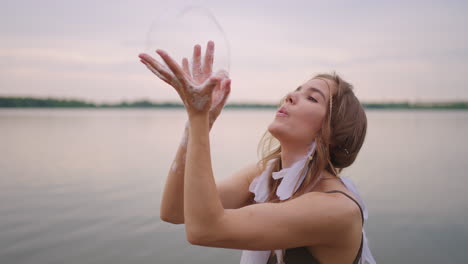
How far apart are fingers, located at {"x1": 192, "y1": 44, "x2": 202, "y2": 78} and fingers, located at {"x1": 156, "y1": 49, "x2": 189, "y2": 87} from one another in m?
0.23

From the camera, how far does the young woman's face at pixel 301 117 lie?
286 centimetres

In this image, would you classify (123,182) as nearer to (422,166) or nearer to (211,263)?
(211,263)

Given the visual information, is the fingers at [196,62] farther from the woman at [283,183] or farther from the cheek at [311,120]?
the cheek at [311,120]

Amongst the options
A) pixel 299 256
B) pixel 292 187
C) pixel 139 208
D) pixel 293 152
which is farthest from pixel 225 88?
pixel 139 208

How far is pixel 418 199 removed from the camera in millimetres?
10328

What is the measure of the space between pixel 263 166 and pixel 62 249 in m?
5.22

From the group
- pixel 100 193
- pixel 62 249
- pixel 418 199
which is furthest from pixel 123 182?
pixel 418 199

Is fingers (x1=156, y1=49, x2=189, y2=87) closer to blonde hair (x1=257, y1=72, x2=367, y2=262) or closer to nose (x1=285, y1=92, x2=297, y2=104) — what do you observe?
nose (x1=285, y1=92, x2=297, y2=104)

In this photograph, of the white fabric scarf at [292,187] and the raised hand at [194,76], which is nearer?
the raised hand at [194,76]

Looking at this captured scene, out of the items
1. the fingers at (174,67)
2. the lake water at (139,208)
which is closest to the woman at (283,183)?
the fingers at (174,67)

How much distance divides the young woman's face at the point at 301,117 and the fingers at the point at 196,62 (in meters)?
0.81

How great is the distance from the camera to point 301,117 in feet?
9.50


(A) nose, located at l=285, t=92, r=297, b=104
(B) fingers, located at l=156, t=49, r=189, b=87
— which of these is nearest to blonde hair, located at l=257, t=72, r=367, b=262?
(A) nose, located at l=285, t=92, r=297, b=104

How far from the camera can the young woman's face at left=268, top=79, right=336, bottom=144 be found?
2.86 m
